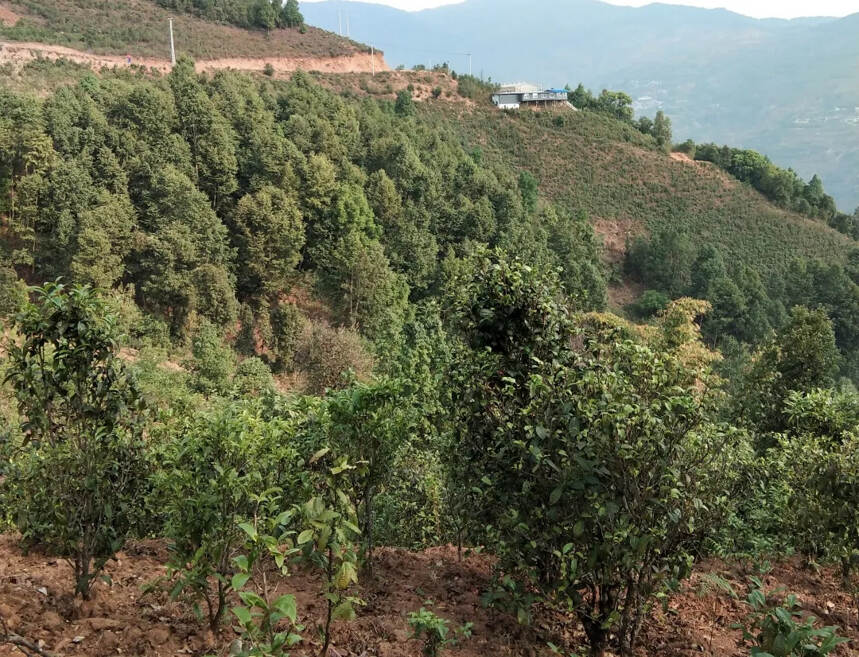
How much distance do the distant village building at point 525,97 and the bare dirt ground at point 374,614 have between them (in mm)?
67680

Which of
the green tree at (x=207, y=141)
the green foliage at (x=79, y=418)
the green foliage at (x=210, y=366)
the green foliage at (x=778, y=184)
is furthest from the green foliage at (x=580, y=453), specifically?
the green foliage at (x=778, y=184)

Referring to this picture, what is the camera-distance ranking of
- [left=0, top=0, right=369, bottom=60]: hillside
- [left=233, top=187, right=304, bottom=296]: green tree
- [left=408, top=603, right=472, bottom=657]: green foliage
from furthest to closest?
[left=0, top=0, right=369, bottom=60]: hillside, [left=233, top=187, right=304, bottom=296]: green tree, [left=408, top=603, right=472, bottom=657]: green foliage

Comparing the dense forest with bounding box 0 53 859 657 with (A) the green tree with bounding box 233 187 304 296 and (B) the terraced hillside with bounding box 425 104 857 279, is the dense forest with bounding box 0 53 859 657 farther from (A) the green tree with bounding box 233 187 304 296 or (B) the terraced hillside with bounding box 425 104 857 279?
(B) the terraced hillside with bounding box 425 104 857 279

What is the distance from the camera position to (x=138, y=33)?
5162 centimetres

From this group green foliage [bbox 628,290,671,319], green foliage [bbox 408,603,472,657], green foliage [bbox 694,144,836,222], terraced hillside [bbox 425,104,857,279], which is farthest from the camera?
green foliage [bbox 694,144,836,222]

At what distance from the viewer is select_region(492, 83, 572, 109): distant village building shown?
6938 centimetres

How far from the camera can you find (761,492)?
7.30m

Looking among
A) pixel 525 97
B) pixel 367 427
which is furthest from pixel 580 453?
pixel 525 97

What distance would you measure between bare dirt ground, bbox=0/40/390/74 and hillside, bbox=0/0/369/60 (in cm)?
63

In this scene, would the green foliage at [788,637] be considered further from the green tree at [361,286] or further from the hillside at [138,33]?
the hillside at [138,33]

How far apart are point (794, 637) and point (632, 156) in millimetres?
67352

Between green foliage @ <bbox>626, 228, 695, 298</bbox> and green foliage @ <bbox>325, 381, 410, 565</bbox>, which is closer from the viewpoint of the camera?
green foliage @ <bbox>325, 381, 410, 565</bbox>

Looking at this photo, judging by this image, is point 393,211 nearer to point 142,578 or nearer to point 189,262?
point 189,262

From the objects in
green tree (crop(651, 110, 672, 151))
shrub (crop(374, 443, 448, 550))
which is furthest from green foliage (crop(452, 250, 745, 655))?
green tree (crop(651, 110, 672, 151))
